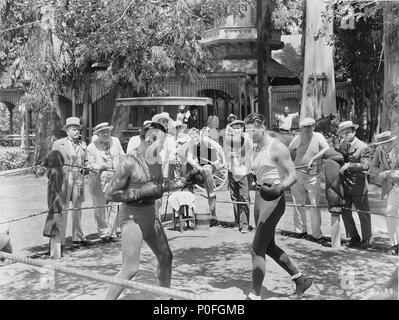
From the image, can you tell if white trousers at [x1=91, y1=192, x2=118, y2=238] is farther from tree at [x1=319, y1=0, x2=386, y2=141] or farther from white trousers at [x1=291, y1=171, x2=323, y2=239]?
tree at [x1=319, y1=0, x2=386, y2=141]

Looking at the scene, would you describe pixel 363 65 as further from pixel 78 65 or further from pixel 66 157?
pixel 66 157

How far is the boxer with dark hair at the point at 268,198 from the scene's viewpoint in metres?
5.60

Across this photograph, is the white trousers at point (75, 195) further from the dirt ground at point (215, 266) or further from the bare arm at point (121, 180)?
the bare arm at point (121, 180)

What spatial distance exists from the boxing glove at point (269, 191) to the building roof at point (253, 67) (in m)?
18.8

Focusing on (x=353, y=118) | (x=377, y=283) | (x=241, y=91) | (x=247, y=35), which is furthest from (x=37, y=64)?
(x=353, y=118)

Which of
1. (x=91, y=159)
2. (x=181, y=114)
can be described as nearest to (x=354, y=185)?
(x=91, y=159)

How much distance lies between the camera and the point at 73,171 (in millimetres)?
8648

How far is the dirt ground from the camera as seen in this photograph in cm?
629

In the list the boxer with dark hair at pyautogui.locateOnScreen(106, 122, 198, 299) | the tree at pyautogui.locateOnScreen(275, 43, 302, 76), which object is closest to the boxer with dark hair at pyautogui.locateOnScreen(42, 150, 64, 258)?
the boxer with dark hair at pyautogui.locateOnScreen(106, 122, 198, 299)

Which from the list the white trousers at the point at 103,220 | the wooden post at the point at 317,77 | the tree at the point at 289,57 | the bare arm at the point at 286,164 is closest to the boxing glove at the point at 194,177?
the bare arm at the point at 286,164

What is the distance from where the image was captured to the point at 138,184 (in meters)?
5.30

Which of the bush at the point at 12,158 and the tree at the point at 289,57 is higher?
the tree at the point at 289,57

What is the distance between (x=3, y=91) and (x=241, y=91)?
508 inches

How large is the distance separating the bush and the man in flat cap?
1644 centimetres
